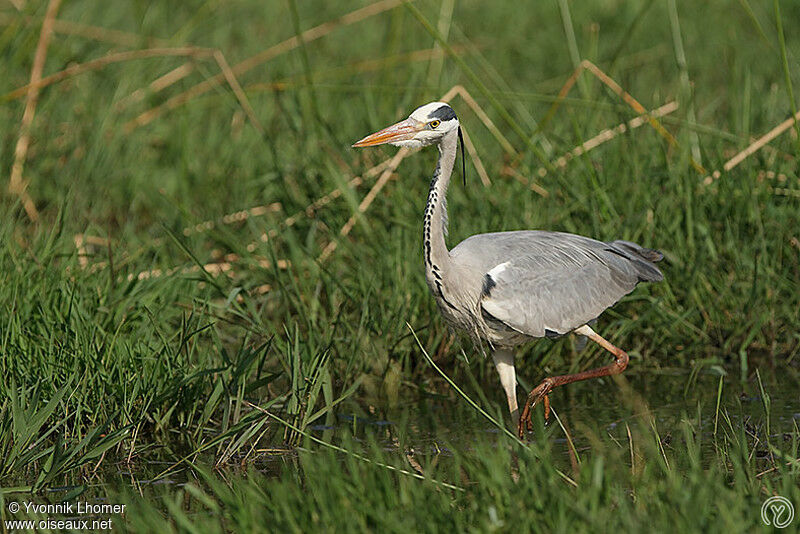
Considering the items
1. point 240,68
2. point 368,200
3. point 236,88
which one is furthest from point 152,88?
point 368,200

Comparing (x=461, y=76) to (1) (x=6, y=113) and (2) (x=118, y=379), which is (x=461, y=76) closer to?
(1) (x=6, y=113)

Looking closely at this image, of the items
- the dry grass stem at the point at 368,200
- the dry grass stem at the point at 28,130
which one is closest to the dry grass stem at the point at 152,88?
the dry grass stem at the point at 28,130

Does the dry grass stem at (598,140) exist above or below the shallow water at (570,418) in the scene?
above

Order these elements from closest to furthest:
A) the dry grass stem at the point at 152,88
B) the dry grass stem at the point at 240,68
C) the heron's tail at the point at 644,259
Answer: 1. the heron's tail at the point at 644,259
2. the dry grass stem at the point at 240,68
3. the dry grass stem at the point at 152,88

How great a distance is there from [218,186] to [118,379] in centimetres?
302

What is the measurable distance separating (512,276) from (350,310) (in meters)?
1.20

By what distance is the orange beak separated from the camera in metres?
4.91

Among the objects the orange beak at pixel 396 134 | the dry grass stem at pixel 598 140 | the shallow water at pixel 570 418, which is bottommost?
the shallow water at pixel 570 418

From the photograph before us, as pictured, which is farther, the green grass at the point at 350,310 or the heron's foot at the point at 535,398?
the heron's foot at the point at 535,398

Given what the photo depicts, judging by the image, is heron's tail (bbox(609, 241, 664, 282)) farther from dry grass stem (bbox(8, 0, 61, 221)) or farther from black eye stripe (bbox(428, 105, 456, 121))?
dry grass stem (bbox(8, 0, 61, 221))

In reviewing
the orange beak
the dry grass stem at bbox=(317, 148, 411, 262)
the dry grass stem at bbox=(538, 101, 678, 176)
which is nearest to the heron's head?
the orange beak

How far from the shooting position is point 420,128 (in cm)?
495

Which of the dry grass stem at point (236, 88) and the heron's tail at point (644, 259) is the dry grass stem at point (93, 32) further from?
the heron's tail at point (644, 259)

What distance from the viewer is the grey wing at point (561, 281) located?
16.5 feet
